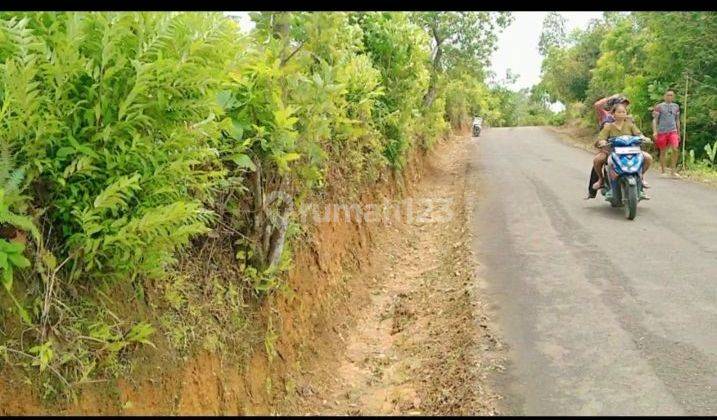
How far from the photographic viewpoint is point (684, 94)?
17.7 meters

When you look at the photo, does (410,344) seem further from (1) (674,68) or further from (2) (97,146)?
(1) (674,68)

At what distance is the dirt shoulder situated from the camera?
5.11m

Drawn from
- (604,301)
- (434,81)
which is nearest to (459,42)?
(434,81)

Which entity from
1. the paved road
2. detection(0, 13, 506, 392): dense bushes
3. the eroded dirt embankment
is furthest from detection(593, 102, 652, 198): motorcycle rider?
detection(0, 13, 506, 392): dense bushes

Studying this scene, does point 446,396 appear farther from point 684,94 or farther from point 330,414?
point 684,94

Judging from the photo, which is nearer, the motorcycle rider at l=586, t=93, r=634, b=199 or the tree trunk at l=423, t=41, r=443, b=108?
the motorcycle rider at l=586, t=93, r=634, b=199

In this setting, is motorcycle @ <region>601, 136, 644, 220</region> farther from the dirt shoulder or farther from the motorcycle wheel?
the dirt shoulder

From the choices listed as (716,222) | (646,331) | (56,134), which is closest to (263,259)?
(56,134)

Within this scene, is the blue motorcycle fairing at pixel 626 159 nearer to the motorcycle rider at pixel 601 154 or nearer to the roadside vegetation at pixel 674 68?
the motorcycle rider at pixel 601 154

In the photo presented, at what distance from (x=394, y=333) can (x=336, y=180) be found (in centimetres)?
241

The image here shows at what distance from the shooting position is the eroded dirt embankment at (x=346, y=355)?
3814 mm

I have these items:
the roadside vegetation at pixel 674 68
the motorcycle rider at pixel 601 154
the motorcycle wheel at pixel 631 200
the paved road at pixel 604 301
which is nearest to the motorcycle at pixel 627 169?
the motorcycle wheel at pixel 631 200

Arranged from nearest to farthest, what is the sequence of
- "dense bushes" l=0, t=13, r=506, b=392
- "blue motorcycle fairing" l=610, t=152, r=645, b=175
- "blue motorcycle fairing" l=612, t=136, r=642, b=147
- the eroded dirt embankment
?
"dense bushes" l=0, t=13, r=506, b=392 → the eroded dirt embankment → "blue motorcycle fairing" l=610, t=152, r=645, b=175 → "blue motorcycle fairing" l=612, t=136, r=642, b=147

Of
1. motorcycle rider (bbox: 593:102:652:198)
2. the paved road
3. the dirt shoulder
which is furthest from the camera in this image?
motorcycle rider (bbox: 593:102:652:198)
